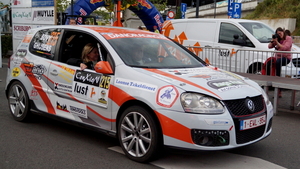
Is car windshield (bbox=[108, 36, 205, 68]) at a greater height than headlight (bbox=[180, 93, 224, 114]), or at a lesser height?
greater

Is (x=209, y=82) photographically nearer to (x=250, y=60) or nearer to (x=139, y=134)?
(x=139, y=134)

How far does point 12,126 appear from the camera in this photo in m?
6.28

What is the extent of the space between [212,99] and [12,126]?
3582 mm

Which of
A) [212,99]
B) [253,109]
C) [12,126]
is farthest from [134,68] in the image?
[12,126]

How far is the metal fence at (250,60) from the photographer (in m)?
8.73

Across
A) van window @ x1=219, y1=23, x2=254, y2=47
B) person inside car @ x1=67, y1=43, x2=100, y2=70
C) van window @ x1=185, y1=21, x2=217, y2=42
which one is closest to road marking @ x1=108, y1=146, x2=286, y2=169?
person inside car @ x1=67, y1=43, x2=100, y2=70

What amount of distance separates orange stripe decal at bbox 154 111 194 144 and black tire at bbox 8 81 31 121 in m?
2.87

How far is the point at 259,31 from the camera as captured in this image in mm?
10969

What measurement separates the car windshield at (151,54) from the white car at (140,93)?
0.6 inches

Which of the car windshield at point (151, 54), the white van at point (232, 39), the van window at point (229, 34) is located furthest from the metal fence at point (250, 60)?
the car windshield at point (151, 54)

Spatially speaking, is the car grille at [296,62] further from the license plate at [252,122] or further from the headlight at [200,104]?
the headlight at [200,104]

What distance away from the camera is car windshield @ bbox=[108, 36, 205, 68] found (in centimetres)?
508

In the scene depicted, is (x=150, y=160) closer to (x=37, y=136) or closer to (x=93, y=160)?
(x=93, y=160)

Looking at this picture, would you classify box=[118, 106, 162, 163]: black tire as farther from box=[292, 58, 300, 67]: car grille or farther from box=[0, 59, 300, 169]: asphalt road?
box=[292, 58, 300, 67]: car grille
